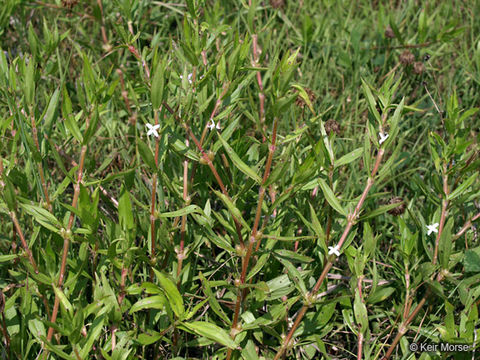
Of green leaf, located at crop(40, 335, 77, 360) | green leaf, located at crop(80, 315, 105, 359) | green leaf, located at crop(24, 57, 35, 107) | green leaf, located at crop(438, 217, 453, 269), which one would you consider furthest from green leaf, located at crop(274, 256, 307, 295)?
green leaf, located at crop(24, 57, 35, 107)

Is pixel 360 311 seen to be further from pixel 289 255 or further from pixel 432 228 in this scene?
pixel 432 228

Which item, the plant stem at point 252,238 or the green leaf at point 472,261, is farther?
the green leaf at point 472,261

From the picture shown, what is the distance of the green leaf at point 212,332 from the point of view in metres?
1.86

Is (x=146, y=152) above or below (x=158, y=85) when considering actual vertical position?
below

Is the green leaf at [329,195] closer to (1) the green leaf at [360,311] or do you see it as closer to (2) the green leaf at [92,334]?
(1) the green leaf at [360,311]

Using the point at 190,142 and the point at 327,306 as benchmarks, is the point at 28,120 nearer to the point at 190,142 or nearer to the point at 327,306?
the point at 190,142

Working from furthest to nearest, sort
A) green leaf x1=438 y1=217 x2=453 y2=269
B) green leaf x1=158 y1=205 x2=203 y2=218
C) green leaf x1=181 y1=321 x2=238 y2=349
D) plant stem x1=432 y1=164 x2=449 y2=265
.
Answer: plant stem x1=432 y1=164 x2=449 y2=265 < green leaf x1=438 y1=217 x2=453 y2=269 < green leaf x1=158 y1=205 x2=203 y2=218 < green leaf x1=181 y1=321 x2=238 y2=349

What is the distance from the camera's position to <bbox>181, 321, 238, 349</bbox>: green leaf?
186 cm

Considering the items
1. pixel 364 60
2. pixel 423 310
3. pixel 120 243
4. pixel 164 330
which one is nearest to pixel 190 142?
pixel 120 243

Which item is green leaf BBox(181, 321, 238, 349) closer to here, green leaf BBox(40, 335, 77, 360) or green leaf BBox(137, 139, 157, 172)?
green leaf BBox(40, 335, 77, 360)

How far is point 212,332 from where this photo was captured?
73.9 inches

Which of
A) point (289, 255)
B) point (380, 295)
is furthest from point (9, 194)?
point (380, 295)

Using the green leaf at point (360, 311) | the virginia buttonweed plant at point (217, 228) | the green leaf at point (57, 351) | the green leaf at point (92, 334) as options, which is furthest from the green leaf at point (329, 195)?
the green leaf at point (57, 351)

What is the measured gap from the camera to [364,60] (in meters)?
3.41
